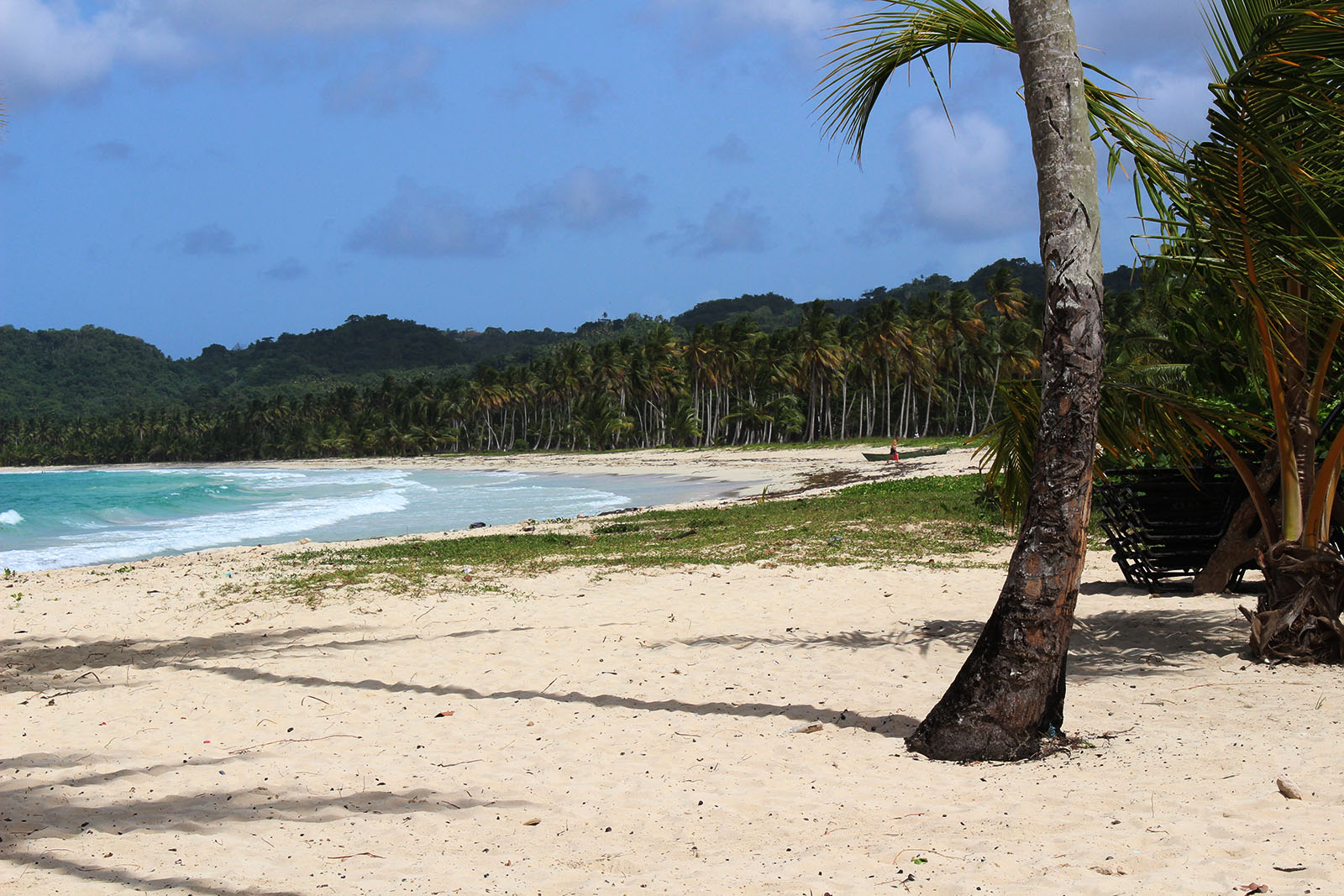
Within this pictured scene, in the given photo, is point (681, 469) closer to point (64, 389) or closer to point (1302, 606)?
point (1302, 606)

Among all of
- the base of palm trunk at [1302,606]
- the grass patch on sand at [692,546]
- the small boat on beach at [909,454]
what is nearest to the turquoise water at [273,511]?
A: the grass patch on sand at [692,546]

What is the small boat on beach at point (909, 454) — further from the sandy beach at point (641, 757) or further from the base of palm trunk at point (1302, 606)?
the base of palm trunk at point (1302, 606)

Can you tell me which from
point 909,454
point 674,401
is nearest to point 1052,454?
point 909,454

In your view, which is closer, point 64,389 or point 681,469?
point 681,469

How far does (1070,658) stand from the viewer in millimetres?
7008

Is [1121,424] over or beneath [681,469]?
over

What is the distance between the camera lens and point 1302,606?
625cm

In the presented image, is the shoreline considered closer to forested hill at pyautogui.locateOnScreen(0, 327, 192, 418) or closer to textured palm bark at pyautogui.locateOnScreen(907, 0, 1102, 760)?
textured palm bark at pyautogui.locateOnScreen(907, 0, 1102, 760)

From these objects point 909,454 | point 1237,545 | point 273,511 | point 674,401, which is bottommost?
point 273,511

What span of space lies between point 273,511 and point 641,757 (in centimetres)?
3310

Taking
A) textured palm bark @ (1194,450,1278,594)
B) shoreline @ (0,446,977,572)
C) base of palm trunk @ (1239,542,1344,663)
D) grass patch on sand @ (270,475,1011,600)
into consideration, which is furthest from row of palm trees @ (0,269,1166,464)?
base of palm trunk @ (1239,542,1344,663)

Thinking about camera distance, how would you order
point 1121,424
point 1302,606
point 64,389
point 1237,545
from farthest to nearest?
point 64,389 → point 1237,545 → point 1121,424 → point 1302,606

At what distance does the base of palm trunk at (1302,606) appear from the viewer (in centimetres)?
617

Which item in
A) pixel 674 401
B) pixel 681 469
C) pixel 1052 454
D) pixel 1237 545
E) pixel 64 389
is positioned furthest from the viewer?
pixel 64 389
